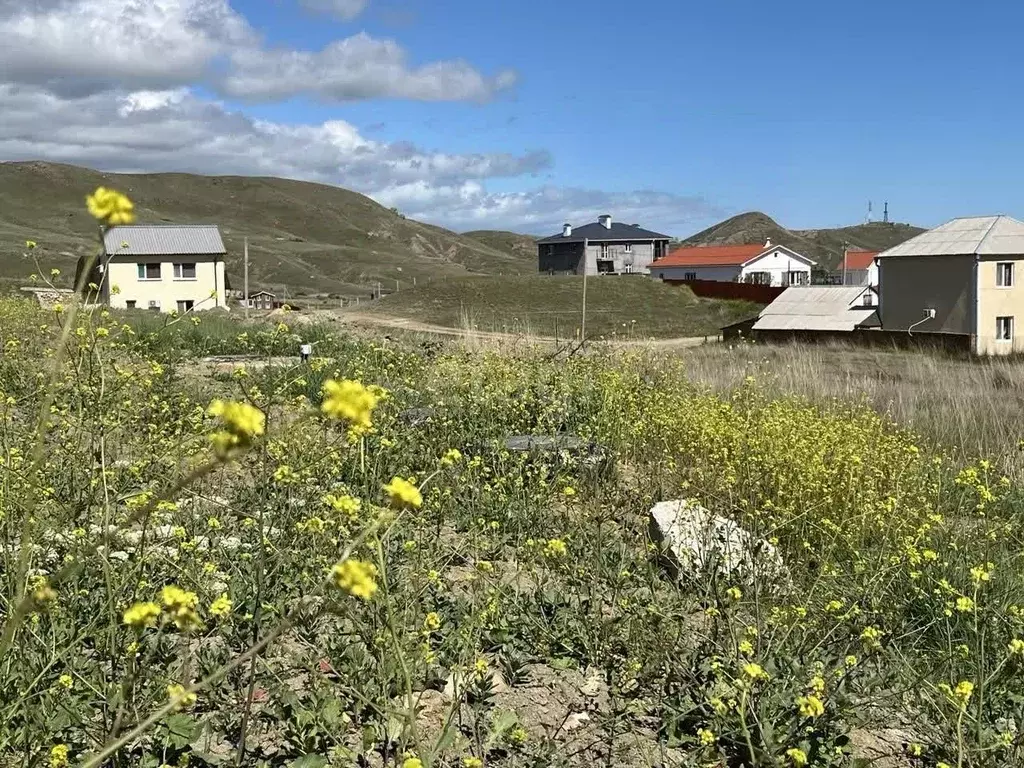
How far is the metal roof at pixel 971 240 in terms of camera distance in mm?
30297

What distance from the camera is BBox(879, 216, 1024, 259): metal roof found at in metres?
30.3

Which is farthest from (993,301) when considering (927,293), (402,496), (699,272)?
(699,272)

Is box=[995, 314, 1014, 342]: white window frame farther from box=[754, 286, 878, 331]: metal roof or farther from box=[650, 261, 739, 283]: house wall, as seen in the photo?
box=[650, 261, 739, 283]: house wall

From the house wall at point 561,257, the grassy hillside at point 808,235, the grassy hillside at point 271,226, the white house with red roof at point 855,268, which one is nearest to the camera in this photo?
the white house with red roof at point 855,268

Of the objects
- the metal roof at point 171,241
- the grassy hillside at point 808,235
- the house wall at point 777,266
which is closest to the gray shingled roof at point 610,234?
the house wall at point 777,266

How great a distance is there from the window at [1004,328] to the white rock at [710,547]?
2986 centimetres

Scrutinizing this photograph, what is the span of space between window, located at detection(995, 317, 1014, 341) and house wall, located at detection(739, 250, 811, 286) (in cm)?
3552

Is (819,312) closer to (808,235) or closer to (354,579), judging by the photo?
(354,579)

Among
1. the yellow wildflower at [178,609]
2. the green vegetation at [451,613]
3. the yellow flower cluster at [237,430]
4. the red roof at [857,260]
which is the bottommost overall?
the green vegetation at [451,613]

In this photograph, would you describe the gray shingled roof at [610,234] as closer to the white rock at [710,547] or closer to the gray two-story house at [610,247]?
the gray two-story house at [610,247]

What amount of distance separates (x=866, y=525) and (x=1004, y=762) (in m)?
2.22

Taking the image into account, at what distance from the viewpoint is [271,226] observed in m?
132

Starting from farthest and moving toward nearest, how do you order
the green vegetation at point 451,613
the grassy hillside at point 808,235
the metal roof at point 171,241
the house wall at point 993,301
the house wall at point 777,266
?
the grassy hillside at point 808,235
the house wall at point 777,266
the metal roof at point 171,241
the house wall at point 993,301
the green vegetation at point 451,613

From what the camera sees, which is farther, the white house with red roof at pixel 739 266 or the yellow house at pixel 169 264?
the white house with red roof at pixel 739 266
